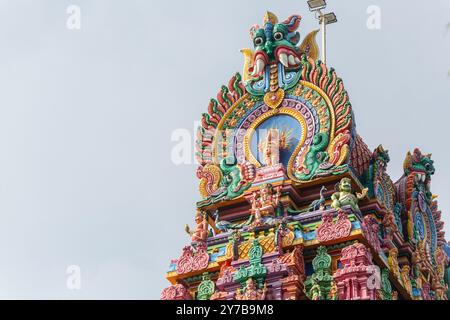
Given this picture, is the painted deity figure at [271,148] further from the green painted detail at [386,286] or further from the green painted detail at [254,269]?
the green painted detail at [386,286]

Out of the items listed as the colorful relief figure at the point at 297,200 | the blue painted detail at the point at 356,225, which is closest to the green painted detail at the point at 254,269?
the colorful relief figure at the point at 297,200

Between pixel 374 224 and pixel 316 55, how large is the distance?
666 cm

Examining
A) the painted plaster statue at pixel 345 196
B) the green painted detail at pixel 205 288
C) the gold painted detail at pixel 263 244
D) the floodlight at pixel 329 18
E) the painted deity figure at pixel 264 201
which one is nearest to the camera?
the gold painted detail at pixel 263 244

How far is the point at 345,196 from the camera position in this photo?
35.1 meters

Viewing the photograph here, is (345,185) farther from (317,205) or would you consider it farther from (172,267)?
(172,267)

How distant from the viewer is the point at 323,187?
3628cm

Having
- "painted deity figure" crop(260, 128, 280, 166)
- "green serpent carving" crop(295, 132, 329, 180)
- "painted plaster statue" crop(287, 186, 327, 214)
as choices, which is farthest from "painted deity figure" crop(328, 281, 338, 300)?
"painted deity figure" crop(260, 128, 280, 166)

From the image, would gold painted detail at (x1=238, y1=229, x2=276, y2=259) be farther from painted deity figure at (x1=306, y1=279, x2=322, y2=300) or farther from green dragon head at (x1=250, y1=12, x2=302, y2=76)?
green dragon head at (x1=250, y1=12, x2=302, y2=76)

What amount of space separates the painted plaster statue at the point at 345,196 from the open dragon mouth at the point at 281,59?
15.4ft

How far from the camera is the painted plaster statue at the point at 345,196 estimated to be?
115 feet

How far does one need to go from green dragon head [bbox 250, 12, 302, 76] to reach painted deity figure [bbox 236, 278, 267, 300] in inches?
296
